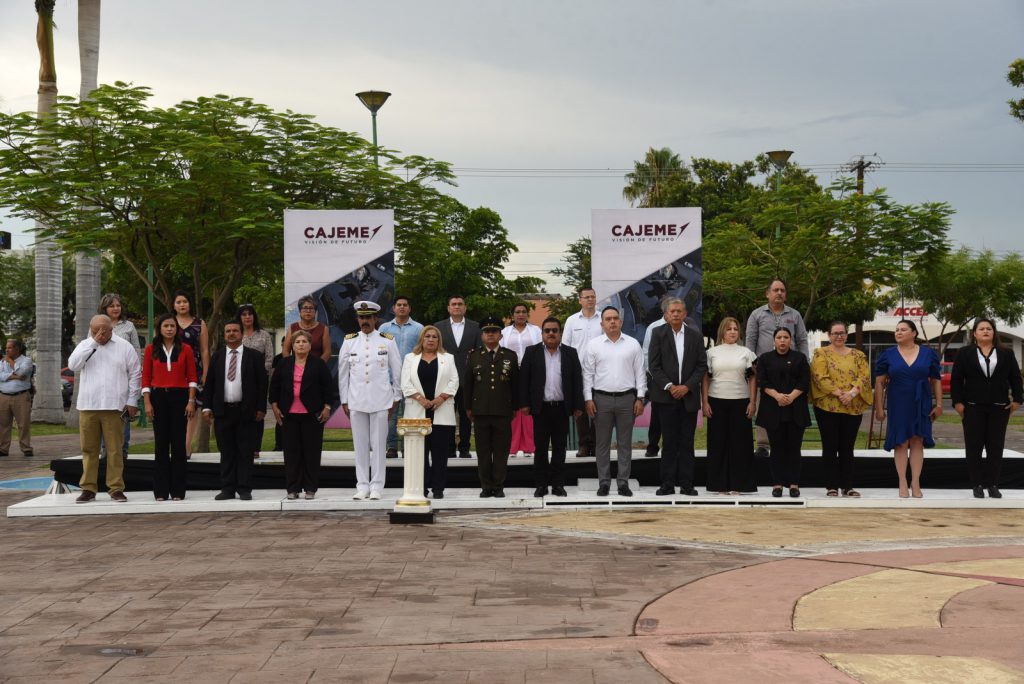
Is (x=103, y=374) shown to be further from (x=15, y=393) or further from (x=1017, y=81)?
(x=1017, y=81)

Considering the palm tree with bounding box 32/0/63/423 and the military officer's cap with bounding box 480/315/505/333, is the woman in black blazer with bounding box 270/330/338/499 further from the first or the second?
the palm tree with bounding box 32/0/63/423

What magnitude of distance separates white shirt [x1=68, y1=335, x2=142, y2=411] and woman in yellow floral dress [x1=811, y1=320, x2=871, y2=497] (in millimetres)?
6857

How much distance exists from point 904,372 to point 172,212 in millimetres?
11129

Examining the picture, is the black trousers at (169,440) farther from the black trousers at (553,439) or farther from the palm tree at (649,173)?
the palm tree at (649,173)

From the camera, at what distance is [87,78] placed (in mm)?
23203

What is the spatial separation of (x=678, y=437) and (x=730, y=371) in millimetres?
861

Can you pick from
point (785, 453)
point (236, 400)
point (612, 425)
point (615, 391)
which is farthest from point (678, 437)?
point (236, 400)

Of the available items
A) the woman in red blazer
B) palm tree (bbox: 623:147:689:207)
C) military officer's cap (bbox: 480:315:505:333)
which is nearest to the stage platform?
the woman in red blazer

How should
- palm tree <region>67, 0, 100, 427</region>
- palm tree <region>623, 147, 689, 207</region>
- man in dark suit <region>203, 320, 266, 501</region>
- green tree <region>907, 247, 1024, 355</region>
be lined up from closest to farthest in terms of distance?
man in dark suit <region>203, 320, 266, 501</region>
palm tree <region>67, 0, 100, 427</region>
green tree <region>907, 247, 1024, 355</region>
palm tree <region>623, 147, 689, 207</region>

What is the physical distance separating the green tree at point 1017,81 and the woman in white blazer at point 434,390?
15.5 metres

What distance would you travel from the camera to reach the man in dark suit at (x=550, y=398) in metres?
11.5

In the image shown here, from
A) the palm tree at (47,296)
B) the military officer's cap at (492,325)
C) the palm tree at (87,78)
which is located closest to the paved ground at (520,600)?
the military officer's cap at (492,325)

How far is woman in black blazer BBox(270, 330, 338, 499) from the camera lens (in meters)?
11.3

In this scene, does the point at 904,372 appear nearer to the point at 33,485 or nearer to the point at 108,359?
the point at 108,359
